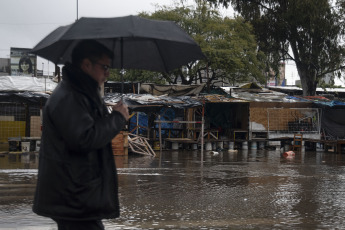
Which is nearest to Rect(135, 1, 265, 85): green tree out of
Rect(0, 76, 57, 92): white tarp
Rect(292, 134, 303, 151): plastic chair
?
Rect(292, 134, 303, 151): plastic chair

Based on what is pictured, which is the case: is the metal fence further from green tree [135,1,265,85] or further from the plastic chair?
the plastic chair

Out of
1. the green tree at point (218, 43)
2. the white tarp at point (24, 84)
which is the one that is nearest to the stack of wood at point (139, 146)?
the white tarp at point (24, 84)

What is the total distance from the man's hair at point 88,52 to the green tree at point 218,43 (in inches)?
1037

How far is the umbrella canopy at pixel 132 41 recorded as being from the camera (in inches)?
132

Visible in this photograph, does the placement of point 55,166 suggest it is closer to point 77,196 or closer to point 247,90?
point 77,196

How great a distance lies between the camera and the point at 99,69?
3236 mm

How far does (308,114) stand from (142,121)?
29.4 feet

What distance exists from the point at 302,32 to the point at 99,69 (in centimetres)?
2918

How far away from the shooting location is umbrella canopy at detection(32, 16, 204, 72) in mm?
3359

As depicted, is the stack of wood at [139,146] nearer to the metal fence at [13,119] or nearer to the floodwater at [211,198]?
the floodwater at [211,198]

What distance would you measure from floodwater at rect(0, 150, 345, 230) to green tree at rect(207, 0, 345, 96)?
17.6 meters

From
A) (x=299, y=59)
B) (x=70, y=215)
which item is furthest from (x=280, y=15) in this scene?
(x=70, y=215)

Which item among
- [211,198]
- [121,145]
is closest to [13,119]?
[121,145]

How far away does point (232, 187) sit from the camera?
10.2 meters
